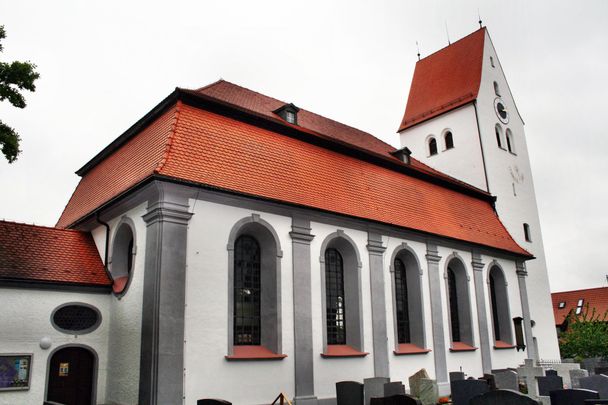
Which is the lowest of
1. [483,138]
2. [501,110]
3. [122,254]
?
[122,254]

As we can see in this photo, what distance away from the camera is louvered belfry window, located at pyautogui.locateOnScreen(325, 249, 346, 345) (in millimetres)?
16531

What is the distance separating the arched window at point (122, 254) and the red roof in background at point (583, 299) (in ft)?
139

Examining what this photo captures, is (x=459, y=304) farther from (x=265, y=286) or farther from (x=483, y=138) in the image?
(x=483, y=138)

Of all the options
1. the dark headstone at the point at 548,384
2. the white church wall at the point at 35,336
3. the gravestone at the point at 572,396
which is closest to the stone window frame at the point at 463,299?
the dark headstone at the point at 548,384

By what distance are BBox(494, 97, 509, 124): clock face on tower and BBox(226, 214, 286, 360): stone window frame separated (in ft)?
63.4

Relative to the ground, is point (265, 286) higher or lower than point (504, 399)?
higher

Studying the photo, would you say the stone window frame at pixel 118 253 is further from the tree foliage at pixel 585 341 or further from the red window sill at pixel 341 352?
the tree foliage at pixel 585 341

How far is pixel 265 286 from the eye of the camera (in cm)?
1495

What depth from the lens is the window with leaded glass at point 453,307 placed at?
2109 centimetres

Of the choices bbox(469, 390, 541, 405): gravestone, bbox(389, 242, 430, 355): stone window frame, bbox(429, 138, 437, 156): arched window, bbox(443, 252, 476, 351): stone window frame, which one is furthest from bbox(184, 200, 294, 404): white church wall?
bbox(429, 138, 437, 156): arched window

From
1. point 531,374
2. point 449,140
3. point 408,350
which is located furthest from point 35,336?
point 449,140

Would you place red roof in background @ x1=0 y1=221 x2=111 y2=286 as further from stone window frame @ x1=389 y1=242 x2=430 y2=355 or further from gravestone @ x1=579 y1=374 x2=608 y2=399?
gravestone @ x1=579 y1=374 x2=608 y2=399

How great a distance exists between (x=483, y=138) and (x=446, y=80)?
502cm

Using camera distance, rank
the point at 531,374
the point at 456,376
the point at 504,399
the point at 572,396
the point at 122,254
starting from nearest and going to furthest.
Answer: the point at 504,399, the point at 572,396, the point at 122,254, the point at 531,374, the point at 456,376
